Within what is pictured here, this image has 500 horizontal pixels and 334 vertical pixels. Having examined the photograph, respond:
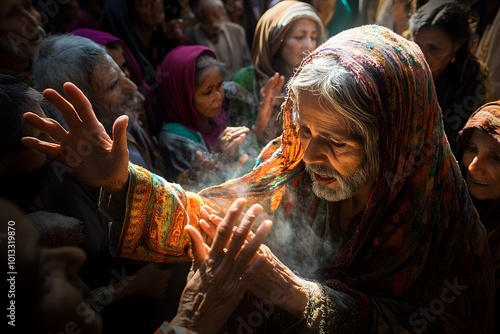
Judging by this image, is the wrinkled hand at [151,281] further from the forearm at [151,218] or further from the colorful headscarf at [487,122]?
the colorful headscarf at [487,122]

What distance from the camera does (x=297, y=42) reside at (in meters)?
3.96

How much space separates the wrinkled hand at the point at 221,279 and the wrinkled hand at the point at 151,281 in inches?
35.3

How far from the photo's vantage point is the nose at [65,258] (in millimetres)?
1375

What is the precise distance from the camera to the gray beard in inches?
73.1

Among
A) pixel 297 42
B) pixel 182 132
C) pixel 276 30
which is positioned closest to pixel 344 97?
pixel 182 132

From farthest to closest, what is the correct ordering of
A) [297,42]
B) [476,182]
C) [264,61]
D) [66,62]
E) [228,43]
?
[228,43], [264,61], [297,42], [66,62], [476,182]

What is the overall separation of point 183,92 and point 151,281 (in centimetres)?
181

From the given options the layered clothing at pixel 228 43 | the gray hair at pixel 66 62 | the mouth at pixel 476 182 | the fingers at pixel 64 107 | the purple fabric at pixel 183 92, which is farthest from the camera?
the layered clothing at pixel 228 43

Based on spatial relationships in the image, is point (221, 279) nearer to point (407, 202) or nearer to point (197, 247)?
point (197, 247)

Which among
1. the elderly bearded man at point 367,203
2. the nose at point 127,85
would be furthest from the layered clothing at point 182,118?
the elderly bearded man at point 367,203

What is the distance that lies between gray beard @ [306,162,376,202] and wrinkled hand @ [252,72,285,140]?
1640 millimetres

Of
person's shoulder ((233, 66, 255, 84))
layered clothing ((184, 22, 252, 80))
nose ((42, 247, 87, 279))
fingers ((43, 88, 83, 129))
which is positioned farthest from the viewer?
layered clothing ((184, 22, 252, 80))

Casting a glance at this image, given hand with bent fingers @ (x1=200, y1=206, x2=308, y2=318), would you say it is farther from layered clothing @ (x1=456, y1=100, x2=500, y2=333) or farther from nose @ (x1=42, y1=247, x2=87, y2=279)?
layered clothing @ (x1=456, y1=100, x2=500, y2=333)

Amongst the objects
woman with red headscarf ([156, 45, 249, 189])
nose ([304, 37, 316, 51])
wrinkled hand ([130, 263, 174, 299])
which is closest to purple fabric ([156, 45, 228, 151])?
woman with red headscarf ([156, 45, 249, 189])
